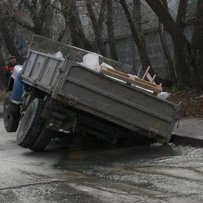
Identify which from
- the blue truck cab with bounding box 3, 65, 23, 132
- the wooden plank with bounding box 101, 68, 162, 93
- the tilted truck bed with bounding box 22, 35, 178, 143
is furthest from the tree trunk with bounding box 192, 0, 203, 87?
the tilted truck bed with bounding box 22, 35, 178, 143

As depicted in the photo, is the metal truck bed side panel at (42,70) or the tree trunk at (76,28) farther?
the tree trunk at (76,28)

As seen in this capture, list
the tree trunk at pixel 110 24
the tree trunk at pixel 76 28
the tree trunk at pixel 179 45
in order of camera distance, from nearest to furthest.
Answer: the tree trunk at pixel 179 45 < the tree trunk at pixel 110 24 < the tree trunk at pixel 76 28

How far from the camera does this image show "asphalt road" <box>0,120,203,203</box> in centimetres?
727

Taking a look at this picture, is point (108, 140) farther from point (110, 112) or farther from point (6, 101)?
point (6, 101)

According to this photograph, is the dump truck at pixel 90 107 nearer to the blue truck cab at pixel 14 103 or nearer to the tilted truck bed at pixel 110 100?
the tilted truck bed at pixel 110 100

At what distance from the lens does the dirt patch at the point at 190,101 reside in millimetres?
14357

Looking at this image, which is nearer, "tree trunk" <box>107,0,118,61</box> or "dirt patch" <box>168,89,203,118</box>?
"dirt patch" <box>168,89,203,118</box>

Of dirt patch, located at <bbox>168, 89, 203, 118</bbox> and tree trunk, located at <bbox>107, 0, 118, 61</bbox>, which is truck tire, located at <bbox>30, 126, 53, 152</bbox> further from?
tree trunk, located at <bbox>107, 0, 118, 61</bbox>

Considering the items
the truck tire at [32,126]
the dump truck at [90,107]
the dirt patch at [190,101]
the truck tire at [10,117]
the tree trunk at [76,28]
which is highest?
the tree trunk at [76,28]

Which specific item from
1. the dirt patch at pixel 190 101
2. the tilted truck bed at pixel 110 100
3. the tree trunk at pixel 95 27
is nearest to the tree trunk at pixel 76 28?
the tree trunk at pixel 95 27

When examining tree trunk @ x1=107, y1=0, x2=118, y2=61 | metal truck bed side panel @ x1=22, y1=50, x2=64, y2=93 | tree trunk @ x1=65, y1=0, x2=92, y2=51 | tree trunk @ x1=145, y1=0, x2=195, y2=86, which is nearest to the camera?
metal truck bed side panel @ x1=22, y1=50, x2=64, y2=93

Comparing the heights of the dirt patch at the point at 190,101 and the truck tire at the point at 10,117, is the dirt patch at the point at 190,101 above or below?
above

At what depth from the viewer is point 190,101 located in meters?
15.7

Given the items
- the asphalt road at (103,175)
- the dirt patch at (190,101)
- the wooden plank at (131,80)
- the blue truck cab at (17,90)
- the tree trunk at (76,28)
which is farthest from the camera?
the tree trunk at (76,28)
